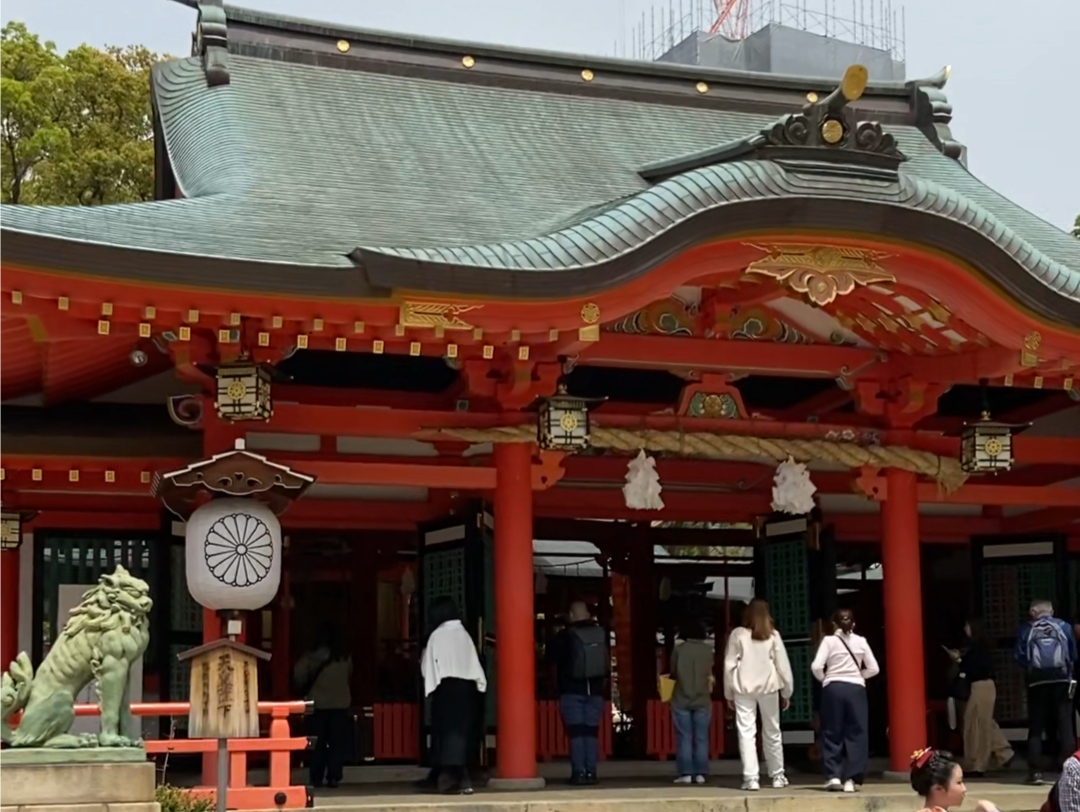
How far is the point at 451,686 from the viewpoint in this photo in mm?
10820

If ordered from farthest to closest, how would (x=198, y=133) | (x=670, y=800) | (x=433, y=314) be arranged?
1. (x=198, y=133)
2. (x=433, y=314)
3. (x=670, y=800)

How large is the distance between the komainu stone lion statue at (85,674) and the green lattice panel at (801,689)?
612 centimetres

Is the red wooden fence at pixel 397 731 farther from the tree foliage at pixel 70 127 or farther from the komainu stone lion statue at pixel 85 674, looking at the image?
the tree foliage at pixel 70 127

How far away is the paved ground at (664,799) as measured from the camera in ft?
31.9

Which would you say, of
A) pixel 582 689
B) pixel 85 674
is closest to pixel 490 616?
pixel 582 689

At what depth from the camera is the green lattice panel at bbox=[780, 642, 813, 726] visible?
12.9m

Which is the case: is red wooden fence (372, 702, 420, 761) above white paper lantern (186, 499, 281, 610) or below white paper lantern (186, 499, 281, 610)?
below

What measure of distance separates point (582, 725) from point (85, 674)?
4.04 metres

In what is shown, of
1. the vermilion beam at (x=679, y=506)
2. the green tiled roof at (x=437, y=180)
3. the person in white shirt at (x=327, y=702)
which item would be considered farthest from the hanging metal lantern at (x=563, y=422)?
the person in white shirt at (x=327, y=702)

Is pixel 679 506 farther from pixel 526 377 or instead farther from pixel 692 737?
pixel 526 377

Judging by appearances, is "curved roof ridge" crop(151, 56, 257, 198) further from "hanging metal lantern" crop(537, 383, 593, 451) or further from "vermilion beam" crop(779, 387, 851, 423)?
"vermilion beam" crop(779, 387, 851, 423)

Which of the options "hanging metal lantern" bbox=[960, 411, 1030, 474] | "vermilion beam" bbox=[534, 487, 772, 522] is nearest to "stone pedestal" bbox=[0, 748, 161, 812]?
"vermilion beam" bbox=[534, 487, 772, 522]

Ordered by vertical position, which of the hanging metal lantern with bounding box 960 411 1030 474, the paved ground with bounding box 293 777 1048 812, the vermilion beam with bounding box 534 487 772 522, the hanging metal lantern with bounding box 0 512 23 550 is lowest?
the paved ground with bounding box 293 777 1048 812

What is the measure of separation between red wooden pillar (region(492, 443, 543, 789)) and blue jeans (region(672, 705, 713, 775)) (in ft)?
4.04
